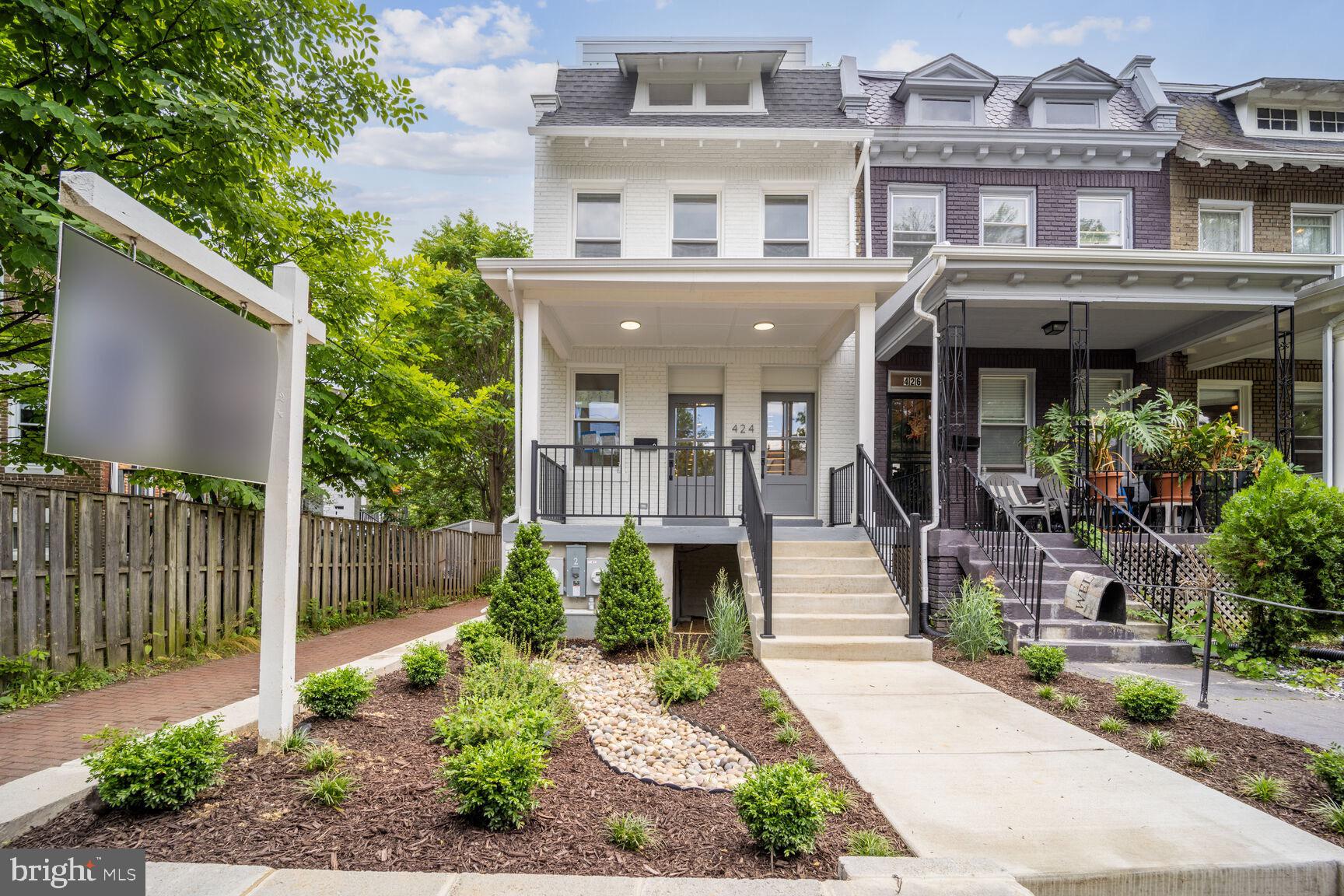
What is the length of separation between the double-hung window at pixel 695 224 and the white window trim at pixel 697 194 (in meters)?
0.01

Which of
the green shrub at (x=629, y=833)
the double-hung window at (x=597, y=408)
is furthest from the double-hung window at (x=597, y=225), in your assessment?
the green shrub at (x=629, y=833)

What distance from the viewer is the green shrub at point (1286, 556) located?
580cm

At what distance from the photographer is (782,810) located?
2.46 meters

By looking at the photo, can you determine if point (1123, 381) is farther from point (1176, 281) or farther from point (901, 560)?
point (901, 560)

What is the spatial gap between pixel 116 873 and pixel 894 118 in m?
13.1

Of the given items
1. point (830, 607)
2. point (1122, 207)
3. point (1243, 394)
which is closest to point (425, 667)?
point (830, 607)

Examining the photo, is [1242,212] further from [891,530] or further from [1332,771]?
[1332,771]

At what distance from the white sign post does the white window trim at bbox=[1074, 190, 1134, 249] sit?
38.6 feet

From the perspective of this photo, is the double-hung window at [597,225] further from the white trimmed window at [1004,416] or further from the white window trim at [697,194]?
the white trimmed window at [1004,416]

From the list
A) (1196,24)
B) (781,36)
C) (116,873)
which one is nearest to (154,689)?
(116,873)

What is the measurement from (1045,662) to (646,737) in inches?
127

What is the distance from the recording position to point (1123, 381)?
11.6 metres

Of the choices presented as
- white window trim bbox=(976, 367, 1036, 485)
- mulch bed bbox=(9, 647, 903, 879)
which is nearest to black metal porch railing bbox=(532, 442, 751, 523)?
white window trim bbox=(976, 367, 1036, 485)

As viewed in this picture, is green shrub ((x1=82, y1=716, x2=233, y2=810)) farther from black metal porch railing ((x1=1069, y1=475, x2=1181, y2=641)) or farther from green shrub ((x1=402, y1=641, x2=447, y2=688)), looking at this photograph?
black metal porch railing ((x1=1069, y1=475, x2=1181, y2=641))
